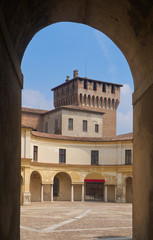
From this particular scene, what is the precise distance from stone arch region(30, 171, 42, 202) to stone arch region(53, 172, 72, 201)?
12.2 ft

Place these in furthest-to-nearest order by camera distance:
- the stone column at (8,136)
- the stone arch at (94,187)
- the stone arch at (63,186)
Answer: the stone arch at (94,187) → the stone arch at (63,186) → the stone column at (8,136)

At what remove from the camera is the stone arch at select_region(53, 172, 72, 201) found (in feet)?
142

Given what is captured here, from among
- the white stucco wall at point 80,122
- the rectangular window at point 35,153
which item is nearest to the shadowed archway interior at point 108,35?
the rectangular window at point 35,153

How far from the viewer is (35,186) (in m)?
40.7

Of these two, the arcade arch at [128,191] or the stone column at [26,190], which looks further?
the arcade arch at [128,191]

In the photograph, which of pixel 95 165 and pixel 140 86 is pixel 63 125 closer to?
pixel 95 165

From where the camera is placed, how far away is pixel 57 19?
10289 millimetres

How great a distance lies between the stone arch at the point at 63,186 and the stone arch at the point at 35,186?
372 centimetres

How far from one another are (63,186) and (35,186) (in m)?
4.52

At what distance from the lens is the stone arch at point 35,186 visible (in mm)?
40344

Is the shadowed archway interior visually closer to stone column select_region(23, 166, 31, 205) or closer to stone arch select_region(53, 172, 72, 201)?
stone column select_region(23, 166, 31, 205)

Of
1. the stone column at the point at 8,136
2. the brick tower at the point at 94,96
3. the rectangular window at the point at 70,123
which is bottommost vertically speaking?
the stone column at the point at 8,136

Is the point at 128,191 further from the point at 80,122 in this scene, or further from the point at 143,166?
the point at 143,166

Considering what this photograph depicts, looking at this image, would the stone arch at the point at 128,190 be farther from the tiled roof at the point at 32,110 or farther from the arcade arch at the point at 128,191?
the tiled roof at the point at 32,110
